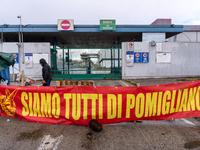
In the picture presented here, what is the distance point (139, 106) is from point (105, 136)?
1.29m

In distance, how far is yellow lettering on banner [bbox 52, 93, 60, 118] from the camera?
12.5 ft

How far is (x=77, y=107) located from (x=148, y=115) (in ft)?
6.80

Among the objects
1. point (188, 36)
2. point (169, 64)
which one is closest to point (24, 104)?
point (169, 64)

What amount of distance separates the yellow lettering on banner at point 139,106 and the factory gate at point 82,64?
9680 mm

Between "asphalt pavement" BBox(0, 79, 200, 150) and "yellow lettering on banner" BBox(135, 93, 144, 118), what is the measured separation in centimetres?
35

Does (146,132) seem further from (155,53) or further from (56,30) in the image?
(56,30)

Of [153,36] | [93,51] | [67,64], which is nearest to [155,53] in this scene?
[153,36]

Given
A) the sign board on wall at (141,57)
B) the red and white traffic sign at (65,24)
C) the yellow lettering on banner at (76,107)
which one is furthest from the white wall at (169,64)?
the yellow lettering on banner at (76,107)

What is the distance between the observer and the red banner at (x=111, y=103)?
3.70 metres

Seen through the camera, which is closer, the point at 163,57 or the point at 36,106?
the point at 36,106

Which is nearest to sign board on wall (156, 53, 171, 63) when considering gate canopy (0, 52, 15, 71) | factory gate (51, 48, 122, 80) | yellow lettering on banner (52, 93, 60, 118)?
factory gate (51, 48, 122, 80)

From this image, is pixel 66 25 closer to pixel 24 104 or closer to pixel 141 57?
pixel 141 57

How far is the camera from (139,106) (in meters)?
3.72

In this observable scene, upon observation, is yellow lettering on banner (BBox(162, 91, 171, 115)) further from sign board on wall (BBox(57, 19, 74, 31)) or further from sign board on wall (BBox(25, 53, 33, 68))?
A: sign board on wall (BBox(25, 53, 33, 68))
